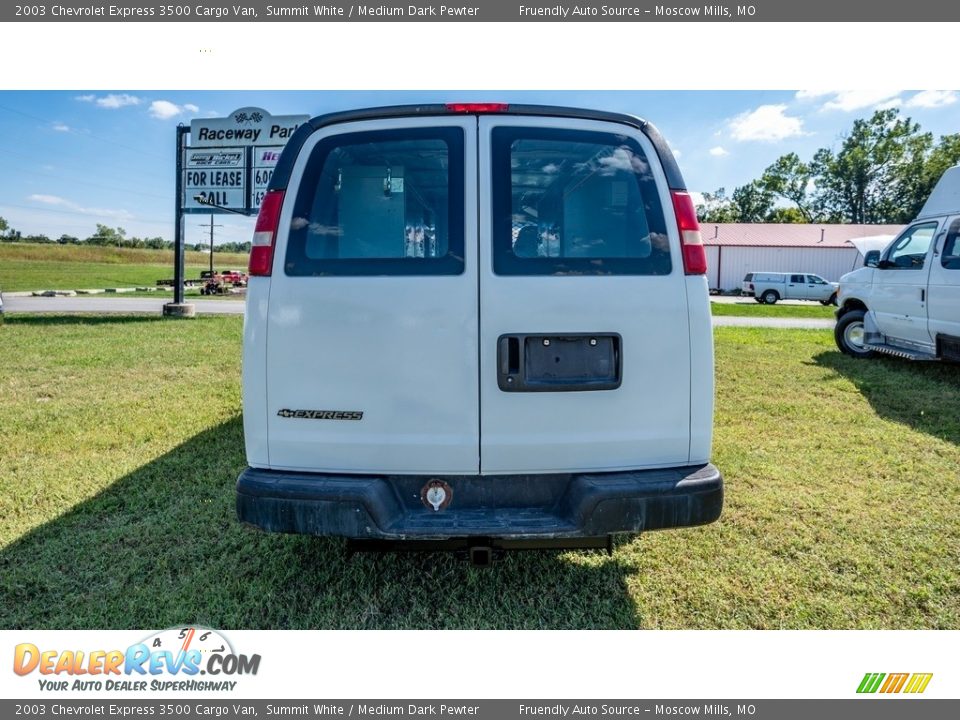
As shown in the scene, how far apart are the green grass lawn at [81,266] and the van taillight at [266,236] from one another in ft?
100

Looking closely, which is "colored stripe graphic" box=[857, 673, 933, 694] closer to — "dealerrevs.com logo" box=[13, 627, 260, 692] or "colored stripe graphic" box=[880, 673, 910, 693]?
"colored stripe graphic" box=[880, 673, 910, 693]

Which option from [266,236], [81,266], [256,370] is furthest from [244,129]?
[81,266]

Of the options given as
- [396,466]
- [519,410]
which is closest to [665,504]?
[519,410]

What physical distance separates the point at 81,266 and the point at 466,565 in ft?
161

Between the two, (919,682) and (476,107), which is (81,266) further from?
(919,682)

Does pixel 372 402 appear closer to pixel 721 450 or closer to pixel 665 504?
pixel 665 504

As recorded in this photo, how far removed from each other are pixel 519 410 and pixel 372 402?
1.92 ft

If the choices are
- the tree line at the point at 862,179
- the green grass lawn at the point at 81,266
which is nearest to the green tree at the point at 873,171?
the tree line at the point at 862,179

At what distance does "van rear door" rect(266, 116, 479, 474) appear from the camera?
7.55 feet

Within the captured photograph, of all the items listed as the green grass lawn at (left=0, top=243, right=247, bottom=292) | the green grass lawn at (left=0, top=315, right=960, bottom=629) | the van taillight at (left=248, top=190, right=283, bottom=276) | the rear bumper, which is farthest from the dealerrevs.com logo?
the green grass lawn at (left=0, top=243, right=247, bottom=292)

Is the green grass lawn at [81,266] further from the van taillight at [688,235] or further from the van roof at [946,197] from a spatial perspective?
the van roof at [946,197]

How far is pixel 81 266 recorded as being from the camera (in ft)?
139

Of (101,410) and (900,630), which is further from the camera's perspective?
(101,410)

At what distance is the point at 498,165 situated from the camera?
2.44 meters
